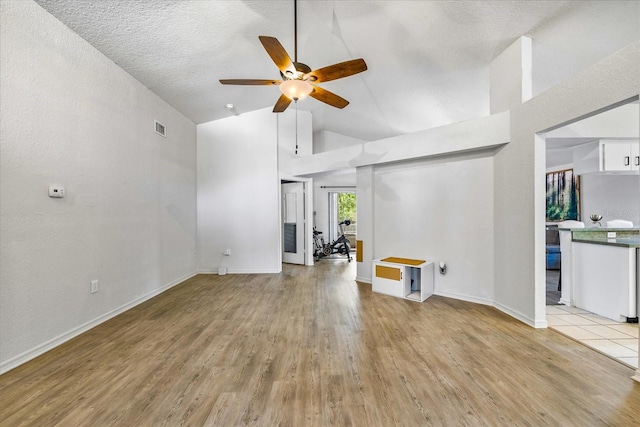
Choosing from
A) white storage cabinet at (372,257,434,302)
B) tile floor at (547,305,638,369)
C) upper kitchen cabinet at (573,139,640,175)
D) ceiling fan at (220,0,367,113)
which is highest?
ceiling fan at (220,0,367,113)

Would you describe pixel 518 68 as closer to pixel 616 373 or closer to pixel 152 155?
pixel 616 373

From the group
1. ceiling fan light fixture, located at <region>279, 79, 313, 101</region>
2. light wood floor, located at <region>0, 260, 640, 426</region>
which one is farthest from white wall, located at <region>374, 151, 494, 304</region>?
ceiling fan light fixture, located at <region>279, 79, 313, 101</region>

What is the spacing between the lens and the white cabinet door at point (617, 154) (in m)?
3.90

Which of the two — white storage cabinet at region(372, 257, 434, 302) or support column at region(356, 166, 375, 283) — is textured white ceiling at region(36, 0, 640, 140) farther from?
white storage cabinet at region(372, 257, 434, 302)

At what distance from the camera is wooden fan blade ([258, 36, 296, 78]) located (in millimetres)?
1927

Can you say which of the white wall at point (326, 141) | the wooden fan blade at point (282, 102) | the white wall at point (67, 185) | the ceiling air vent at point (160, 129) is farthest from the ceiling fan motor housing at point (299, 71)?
the white wall at point (326, 141)

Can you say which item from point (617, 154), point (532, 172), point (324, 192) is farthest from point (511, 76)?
point (324, 192)

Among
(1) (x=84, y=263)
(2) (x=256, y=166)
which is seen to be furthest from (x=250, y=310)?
(2) (x=256, y=166)

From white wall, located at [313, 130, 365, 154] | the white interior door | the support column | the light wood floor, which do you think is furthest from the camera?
white wall, located at [313, 130, 365, 154]

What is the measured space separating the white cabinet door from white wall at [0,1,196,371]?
22.5ft

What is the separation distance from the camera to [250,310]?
131 inches

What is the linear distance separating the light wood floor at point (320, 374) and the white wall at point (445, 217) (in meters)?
0.65

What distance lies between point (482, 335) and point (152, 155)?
191 inches

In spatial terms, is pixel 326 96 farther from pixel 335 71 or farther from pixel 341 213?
pixel 341 213
